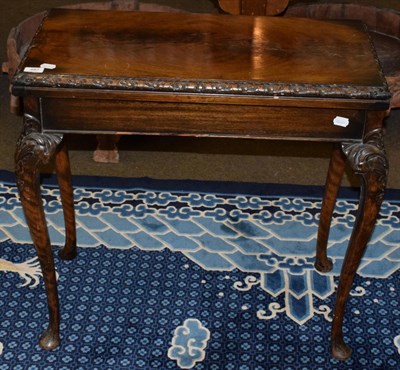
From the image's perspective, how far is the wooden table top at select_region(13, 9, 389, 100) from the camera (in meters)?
1.94

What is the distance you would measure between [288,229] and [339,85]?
1029 millimetres

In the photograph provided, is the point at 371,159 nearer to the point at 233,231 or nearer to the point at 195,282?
the point at 195,282

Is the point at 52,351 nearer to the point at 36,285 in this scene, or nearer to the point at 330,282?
the point at 36,285

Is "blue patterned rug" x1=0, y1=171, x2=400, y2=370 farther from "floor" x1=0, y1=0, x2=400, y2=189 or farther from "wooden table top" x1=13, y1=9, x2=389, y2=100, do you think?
"wooden table top" x1=13, y1=9, x2=389, y2=100

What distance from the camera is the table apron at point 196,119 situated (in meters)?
1.98

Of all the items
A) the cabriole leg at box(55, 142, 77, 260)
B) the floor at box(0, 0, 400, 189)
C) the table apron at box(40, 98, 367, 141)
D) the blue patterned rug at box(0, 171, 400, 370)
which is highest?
the table apron at box(40, 98, 367, 141)

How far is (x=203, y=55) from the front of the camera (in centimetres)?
212

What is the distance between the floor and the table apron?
1206mm

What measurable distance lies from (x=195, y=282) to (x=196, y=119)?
0.79 metres

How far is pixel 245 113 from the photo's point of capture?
199 centimetres

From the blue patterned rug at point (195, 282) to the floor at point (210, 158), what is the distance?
0.34ft

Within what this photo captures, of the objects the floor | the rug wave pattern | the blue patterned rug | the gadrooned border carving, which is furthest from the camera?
the floor

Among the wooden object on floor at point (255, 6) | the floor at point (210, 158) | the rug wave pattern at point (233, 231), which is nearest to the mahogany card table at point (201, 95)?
the rug wave pattern at point (233, 231)

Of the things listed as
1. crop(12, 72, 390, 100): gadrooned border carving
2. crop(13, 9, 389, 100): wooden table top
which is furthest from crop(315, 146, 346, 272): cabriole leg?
crop(12, 72, 390, 100): gadrooned border carving
